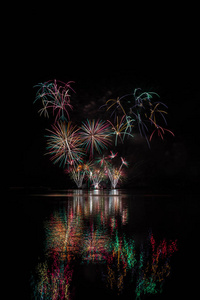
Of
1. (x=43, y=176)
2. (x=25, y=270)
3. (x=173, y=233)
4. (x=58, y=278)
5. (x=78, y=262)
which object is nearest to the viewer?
(x=58, y=278)

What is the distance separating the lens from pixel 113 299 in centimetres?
397

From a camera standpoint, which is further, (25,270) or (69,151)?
(69,151)

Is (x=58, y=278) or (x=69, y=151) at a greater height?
(x=69, y=151)

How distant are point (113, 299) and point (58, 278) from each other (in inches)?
46.2

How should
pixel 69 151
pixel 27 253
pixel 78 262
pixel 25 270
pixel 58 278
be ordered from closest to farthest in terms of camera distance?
pixel 58 278, pixel 25 270, pixel 78 262, pixel 27 253, pixel 69 151

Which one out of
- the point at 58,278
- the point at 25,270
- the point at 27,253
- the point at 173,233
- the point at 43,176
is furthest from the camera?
the point at 43,176

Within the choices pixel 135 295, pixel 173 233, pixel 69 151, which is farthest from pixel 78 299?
pixel 69 151

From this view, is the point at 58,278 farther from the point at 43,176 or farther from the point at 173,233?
the point at 43,176

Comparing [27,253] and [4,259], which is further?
[27,253]

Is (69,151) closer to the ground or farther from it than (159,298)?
farther from it

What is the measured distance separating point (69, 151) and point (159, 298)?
3164 centimetres

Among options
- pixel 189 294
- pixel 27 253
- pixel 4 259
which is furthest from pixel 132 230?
pixel 189 294

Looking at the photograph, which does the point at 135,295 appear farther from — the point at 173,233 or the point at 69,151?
the point at 69,151

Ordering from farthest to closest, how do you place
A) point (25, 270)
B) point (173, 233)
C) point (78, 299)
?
1. point (173, 233)
2. point (25, 270)
3. point (78, 299)
